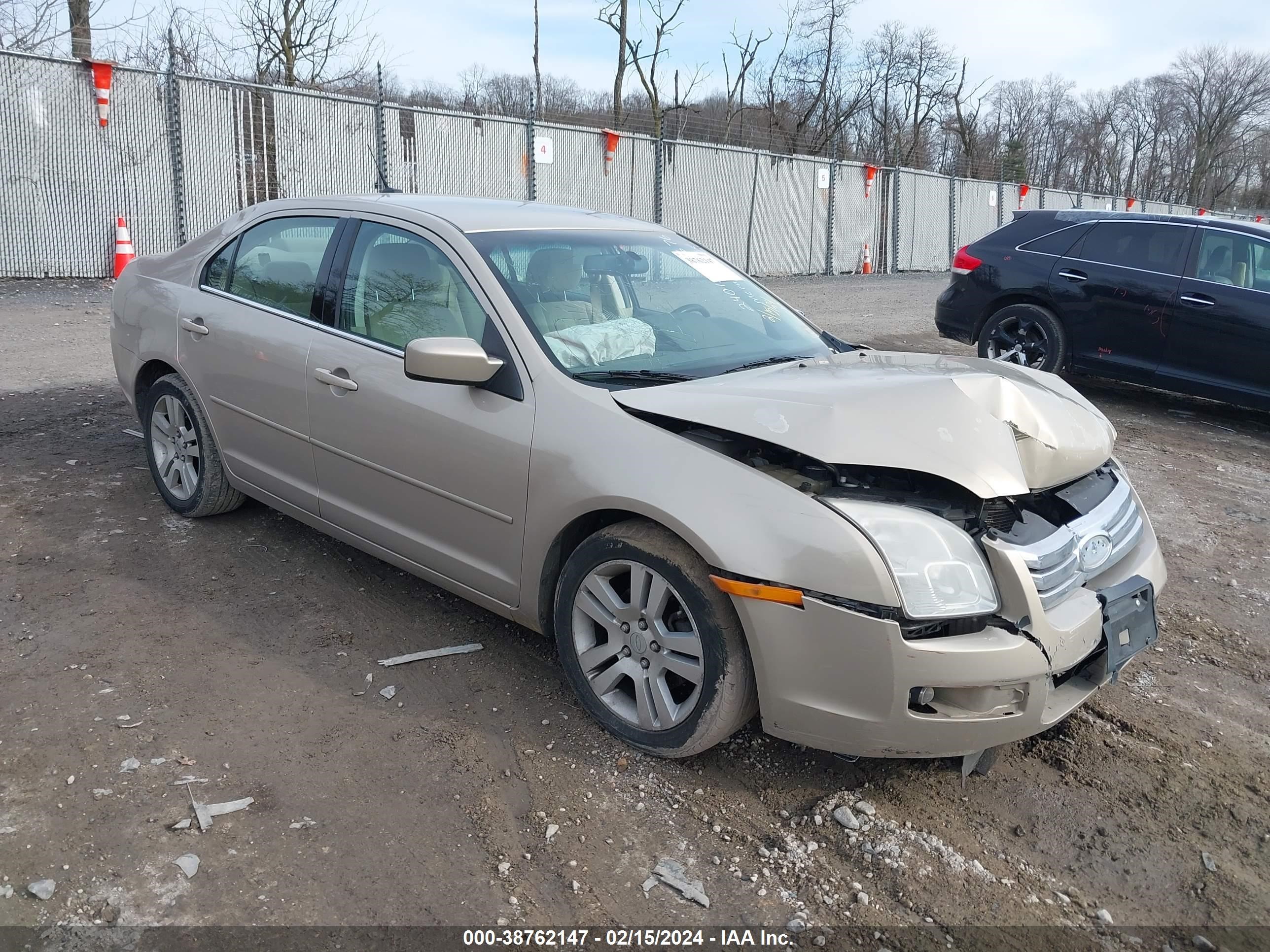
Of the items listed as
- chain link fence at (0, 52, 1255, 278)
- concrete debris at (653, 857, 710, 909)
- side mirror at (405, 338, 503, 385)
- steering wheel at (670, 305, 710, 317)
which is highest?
chain link fence at (0, 52, 1255, 278)

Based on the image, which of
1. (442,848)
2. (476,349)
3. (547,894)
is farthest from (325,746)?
(476,349)

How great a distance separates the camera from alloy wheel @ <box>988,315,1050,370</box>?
868 centimetres

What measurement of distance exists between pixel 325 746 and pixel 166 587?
1527 millimetres

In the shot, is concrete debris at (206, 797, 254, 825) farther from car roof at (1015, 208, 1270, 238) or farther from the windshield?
car roof at (1015, 208, 1270, 238)

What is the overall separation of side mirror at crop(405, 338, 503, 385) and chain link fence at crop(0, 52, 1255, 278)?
19.6 ft

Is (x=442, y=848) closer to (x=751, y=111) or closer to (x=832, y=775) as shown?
(x=832, y=775)

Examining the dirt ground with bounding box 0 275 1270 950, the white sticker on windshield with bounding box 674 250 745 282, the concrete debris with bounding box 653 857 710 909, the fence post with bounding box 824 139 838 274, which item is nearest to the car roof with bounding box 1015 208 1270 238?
the dirt ground with bounding box 0 275 1270 950

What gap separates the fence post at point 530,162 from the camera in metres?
17.4

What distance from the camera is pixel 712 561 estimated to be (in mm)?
2756

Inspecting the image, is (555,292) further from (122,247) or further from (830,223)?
(830,223)

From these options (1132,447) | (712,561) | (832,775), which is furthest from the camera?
(1132,447)

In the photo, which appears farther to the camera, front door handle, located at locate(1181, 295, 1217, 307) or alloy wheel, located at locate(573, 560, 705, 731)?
front door handle, located at locate(1181, 295, 1217, 307)

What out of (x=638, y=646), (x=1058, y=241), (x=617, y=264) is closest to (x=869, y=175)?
(x=1058, y=241)

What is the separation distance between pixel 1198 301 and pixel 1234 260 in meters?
0.44
